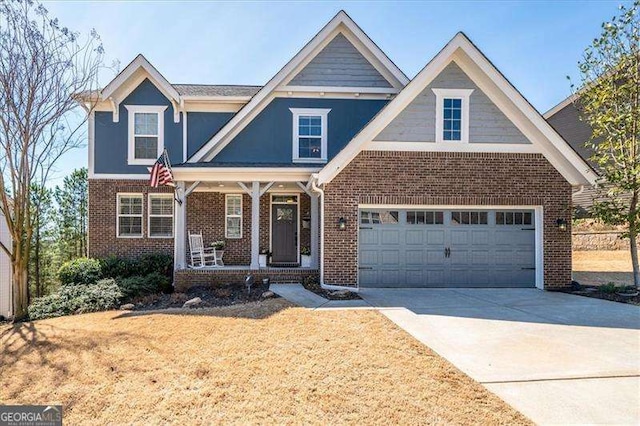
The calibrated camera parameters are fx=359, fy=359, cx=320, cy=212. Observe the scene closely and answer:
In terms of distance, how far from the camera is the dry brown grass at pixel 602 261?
564 inches

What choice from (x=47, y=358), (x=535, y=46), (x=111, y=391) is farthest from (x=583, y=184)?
(x=47, y=358)

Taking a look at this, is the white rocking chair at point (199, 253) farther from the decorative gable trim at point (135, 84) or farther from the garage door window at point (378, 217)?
the garage door window at point (378, 217)

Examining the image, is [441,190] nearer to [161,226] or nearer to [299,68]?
[299,68]

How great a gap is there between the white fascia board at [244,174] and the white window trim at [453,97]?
3.55 meters

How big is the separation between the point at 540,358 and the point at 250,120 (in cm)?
1076

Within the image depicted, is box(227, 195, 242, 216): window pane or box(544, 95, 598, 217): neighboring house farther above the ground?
box(544, 95, 598, 217): neighboring house

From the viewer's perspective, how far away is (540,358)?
16.3 feet

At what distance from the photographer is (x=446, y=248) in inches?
396

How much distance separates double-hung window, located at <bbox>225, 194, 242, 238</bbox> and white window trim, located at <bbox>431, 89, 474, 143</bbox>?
7.25m

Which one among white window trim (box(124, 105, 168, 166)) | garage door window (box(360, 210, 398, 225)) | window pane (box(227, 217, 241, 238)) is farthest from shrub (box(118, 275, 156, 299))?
garage door window (box(360, 210, 398, 225))

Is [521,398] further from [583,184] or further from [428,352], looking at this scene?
[583,184]

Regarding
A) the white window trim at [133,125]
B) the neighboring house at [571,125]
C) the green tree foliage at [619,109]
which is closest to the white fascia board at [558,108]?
the neighboring house at [571,125]

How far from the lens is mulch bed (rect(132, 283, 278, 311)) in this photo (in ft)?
28.3

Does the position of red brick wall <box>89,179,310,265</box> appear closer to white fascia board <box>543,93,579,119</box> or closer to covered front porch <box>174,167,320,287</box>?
covered front porch <box>174,167,320,287</box>
